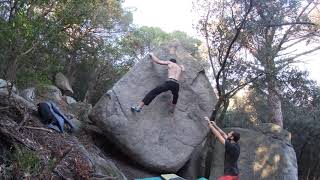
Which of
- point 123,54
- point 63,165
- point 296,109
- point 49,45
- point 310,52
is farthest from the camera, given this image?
point 123,54

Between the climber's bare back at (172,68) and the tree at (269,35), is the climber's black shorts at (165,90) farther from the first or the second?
the tree at (269,35)

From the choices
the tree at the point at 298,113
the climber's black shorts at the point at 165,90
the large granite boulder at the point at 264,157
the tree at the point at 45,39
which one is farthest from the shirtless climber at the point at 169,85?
the tree at the point at 298,113

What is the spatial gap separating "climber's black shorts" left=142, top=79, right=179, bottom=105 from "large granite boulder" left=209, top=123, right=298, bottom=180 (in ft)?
8.75

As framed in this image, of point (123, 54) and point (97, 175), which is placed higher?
point (123, 54)

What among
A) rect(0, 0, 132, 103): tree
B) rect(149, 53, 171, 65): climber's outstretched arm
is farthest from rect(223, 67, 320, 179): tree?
rect(0, 0, 132, 103): tree

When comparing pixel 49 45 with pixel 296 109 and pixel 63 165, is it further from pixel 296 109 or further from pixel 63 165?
pixel 296 109

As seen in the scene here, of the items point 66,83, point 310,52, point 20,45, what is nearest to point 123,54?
point 66,83

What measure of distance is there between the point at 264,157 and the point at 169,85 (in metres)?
3.80

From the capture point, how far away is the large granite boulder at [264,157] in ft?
39.9

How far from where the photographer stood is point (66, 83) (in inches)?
845

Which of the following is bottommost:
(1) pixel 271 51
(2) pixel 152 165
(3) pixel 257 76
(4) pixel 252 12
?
(2) pixel 152 165

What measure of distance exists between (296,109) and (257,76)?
3859mm

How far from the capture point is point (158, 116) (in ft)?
36.6

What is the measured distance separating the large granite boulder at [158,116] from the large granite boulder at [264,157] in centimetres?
157
